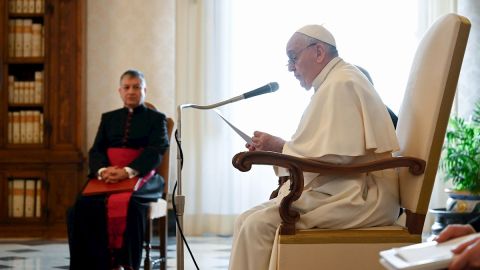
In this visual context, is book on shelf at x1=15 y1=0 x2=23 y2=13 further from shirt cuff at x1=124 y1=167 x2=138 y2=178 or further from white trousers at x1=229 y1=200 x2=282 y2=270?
white trousers at x1=229 y1=200 x2=282 y2=270

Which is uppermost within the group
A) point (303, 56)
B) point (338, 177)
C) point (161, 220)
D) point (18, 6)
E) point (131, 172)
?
point (18, 6)

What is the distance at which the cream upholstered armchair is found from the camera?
8.93 ft

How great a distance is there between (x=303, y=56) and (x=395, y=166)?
66cm

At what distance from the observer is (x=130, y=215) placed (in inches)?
188

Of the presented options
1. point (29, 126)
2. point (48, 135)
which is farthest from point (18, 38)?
point (48, 135)

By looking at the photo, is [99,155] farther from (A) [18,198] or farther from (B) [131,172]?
(A) [18,198]

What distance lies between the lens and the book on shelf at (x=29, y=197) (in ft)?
22.6

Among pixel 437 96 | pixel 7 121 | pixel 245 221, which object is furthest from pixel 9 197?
pixel 437 96

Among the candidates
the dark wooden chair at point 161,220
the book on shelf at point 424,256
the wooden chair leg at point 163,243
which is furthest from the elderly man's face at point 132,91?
the book on shelf at point 424,256

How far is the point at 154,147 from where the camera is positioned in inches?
201

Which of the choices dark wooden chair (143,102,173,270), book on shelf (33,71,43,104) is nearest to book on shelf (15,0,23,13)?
book on shelf (33,71,43,104)

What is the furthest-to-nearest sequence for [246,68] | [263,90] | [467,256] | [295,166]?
[246,68]
[263,90]
[295,166]
[467,256]

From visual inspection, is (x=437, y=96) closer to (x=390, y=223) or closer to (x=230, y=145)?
(x=390, y=223)

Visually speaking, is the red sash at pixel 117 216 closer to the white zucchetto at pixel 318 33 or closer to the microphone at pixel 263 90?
the microphone at pixel 263 90
